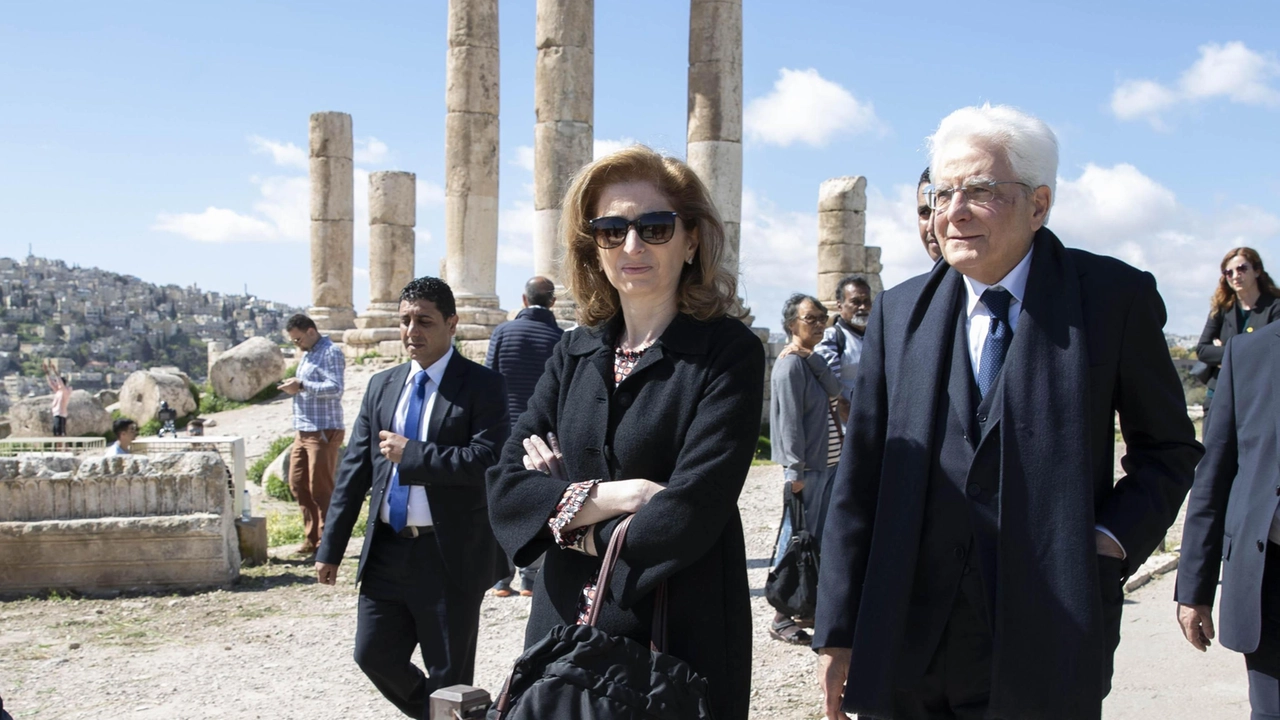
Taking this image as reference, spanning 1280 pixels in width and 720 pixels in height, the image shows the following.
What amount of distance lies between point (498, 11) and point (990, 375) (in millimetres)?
18573

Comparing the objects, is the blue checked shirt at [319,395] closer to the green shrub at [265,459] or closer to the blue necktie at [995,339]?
the green shrub at [265,459]

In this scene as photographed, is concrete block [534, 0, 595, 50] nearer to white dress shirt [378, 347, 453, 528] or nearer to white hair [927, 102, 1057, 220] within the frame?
white dress shirt [378, 347, 453, 528]

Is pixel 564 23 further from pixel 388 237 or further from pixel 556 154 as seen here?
pixel 388 237

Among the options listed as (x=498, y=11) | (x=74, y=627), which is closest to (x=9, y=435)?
(x=498, y=11)

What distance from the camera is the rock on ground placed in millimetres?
19406

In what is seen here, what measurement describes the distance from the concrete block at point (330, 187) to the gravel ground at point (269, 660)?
605 inches

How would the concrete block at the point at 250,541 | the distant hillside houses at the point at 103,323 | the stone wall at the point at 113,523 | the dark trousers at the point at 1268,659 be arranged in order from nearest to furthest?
the dark trousers at the point at 1268,659, the stone wall at the point at 113,523, the concrete block at the point at 250,541, the distant hillside houses at the point at 103,323

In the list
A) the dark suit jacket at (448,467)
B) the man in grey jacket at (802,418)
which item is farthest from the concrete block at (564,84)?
the dark suit jacket at (448,467)

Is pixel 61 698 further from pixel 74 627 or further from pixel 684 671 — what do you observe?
pixel 684 671

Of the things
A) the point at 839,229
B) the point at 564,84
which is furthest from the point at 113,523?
the point at 839,229

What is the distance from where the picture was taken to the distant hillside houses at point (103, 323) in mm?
32375

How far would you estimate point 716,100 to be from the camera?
1786 cm

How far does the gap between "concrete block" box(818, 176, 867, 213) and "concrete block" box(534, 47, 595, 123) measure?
19.0 ft

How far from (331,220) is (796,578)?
60.9ft
